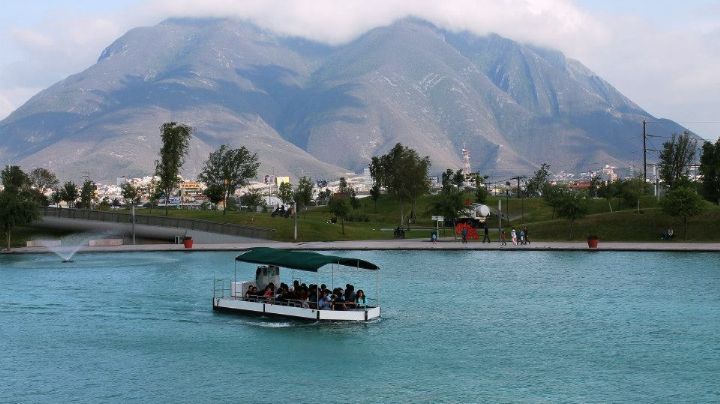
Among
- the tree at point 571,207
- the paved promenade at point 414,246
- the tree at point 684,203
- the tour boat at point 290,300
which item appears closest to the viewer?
the tour boat at point 290,300

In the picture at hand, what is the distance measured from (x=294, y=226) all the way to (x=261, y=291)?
58.7 meters

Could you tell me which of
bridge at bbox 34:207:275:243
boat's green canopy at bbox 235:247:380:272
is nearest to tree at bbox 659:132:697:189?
bridge at bbox 34:207:275:243

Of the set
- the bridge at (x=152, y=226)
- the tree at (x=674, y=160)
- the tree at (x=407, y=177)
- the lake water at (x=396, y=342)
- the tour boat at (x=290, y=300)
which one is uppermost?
the tree at (x=674, y=160)

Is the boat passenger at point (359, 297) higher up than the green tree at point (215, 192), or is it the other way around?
the green tree at point (215, 192)

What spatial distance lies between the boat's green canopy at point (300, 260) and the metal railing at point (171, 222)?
5420cm

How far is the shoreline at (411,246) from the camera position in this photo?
9394cm

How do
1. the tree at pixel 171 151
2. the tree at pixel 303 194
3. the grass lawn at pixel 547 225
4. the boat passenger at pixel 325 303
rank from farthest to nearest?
the tree at pixel 303 194 < the tree at pixel 171 151 < the grass lawn at pixel 547 225 < the boat passenger at pixel 325 303

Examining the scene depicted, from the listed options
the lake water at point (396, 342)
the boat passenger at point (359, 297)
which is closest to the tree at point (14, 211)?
the lake water at point (396, 342)

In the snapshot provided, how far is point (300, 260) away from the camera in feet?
182

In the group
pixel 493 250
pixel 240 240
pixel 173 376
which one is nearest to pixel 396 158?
pixel 240 240

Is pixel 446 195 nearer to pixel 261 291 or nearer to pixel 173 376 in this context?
pixel 261 291

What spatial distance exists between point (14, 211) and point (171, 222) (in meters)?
19.0

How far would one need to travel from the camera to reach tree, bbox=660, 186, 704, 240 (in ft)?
325

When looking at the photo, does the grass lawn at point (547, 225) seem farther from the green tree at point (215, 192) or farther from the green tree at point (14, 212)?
the green tree at point (14, 212)
